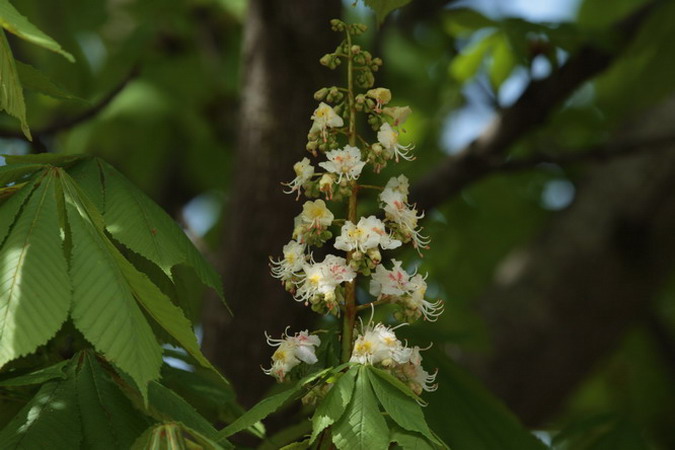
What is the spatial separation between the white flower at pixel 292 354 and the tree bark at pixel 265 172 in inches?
47.8

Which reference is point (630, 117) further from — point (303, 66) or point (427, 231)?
point (303, 66)

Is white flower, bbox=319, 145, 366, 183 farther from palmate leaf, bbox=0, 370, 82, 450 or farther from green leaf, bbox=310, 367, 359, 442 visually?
palmate leaf, bbox=0, 370, 82, 450

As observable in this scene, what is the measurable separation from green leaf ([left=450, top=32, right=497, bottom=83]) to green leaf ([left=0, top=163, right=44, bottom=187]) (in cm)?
200

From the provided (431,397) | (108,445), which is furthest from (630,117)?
(108,445)

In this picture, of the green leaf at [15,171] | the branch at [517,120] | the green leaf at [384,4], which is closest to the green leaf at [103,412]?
the green leaf at [15,171]

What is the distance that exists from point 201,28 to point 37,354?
9.75 feet

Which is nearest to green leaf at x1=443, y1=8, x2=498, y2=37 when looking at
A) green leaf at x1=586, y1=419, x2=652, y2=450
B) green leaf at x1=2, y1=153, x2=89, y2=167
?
green leaf at x1=586, y1=419, x2=652, y2=450

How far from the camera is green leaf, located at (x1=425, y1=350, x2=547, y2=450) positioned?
1.67m

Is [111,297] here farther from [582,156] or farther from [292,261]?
[582,156]

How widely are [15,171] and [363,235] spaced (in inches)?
18.0

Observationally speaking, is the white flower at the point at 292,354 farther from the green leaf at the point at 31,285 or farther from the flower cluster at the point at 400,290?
the green leaf at the point at 31,285

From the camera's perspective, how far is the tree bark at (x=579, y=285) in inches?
138

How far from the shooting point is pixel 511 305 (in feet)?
11.6

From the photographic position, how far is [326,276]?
124cm
